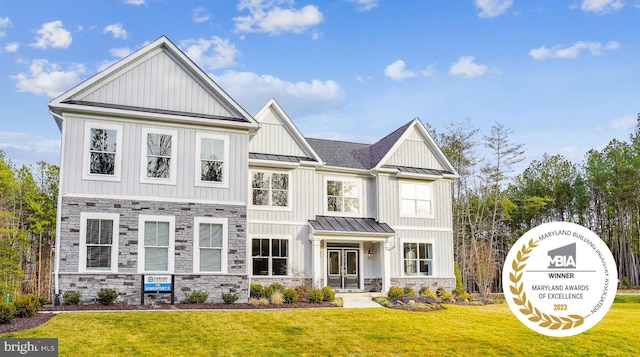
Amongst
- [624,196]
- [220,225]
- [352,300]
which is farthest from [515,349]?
[624,196]

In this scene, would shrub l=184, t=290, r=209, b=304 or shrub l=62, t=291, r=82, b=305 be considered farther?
shrub l=184, t=290, r=209, b=304

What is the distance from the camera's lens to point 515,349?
15.8m

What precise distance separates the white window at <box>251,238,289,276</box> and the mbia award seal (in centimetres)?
1023

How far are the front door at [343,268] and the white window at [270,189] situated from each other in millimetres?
3179

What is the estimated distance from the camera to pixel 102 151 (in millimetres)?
19516

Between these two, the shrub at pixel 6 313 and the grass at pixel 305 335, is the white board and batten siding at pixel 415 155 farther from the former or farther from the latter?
the shrub at pixel 6 313

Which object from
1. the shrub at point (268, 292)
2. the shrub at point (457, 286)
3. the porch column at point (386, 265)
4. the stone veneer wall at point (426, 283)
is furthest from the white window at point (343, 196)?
the shrub at point (457, 286)

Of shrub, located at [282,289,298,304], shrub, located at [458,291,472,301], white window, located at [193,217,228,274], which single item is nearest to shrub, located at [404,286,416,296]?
shrub, located at [458,291,472,301]

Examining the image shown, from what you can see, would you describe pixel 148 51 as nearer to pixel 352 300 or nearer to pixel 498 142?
pixel 352 300

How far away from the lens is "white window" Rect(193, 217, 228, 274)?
20.0 meters

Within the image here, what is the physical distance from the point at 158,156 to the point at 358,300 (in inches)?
365

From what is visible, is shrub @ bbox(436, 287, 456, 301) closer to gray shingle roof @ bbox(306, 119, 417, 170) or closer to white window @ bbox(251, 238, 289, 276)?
gray shingle roof @ bbox(306, 119, 417, 170)

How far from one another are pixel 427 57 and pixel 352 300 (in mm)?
9603

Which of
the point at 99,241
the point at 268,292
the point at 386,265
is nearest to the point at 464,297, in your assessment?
the point at 386,265
